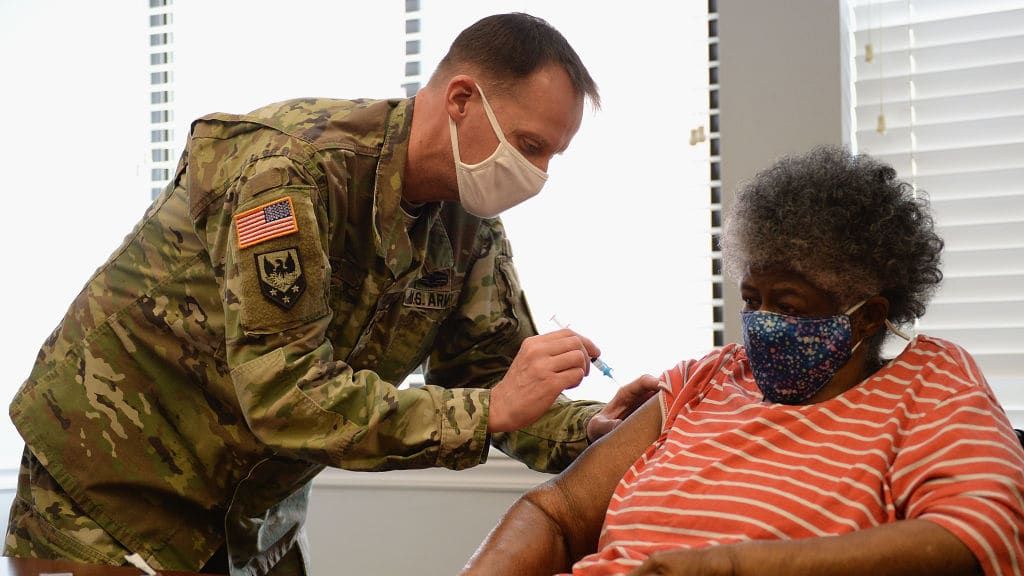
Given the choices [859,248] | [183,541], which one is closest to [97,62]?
[183,541]

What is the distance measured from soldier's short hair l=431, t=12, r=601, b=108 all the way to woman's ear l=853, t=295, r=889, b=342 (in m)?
0.63

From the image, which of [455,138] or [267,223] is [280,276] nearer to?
[267,223]

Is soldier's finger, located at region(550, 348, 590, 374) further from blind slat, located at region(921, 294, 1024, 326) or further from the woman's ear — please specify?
blind slat, located at region(921, 294, 1024, 326)

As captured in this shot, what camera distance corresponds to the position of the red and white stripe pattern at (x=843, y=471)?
3.98 ft

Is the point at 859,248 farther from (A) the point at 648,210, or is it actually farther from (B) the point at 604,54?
(B) the point at 604,54

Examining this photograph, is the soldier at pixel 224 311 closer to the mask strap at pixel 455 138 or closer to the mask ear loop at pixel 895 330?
the mask strap at pixel 455 138

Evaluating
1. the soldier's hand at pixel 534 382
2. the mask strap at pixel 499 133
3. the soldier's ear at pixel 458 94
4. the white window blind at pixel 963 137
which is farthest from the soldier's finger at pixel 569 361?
the white window blind at pixel 963 137

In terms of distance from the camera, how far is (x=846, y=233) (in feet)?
4.80

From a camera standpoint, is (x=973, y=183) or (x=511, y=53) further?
(x=973, y=183)

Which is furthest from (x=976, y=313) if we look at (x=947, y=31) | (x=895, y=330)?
(x=895, y=330)

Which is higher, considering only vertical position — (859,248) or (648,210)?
(648,210)

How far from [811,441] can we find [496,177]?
72 centimetres

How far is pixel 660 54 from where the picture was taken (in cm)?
A: 275

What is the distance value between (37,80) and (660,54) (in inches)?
92.4
